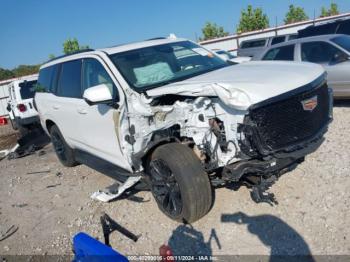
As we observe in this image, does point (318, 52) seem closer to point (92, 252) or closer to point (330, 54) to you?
point (330, 54)

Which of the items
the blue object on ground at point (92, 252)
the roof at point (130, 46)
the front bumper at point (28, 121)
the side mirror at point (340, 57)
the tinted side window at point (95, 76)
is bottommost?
the front bumper at point (28, 121)

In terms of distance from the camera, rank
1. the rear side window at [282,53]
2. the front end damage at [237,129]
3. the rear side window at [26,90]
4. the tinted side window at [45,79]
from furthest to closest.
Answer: the rear side window at [26,90] → the rear side window at [282,53] → the tinted side window at [45,79] → the front end damage at [237,129]

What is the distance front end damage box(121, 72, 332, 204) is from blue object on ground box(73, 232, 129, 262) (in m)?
1.64

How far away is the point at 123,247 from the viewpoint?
12.7 ft

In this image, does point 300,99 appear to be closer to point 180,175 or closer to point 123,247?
point 180,175

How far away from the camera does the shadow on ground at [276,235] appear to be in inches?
127

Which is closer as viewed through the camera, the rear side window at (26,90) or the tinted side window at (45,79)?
the tinted side window at (45,79)

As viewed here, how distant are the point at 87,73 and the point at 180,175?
91.5 inches

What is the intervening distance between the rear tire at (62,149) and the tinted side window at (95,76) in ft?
5.58

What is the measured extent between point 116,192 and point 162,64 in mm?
1768

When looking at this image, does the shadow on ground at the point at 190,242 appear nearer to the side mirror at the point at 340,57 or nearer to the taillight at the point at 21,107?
the side mirror at the point at 340,57

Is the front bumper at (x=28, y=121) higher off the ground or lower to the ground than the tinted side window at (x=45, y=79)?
lower

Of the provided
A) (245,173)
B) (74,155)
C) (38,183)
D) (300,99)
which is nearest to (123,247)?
(245,173)

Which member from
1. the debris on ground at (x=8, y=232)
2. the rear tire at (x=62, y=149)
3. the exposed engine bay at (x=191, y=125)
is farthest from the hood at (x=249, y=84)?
the rear tire at (x=62, y=149)
